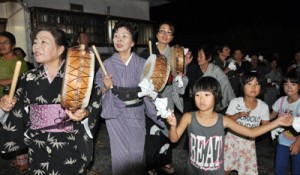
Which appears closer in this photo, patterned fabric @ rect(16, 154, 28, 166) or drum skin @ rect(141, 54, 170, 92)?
drum skin @ rect(141, 54, 170, 92)

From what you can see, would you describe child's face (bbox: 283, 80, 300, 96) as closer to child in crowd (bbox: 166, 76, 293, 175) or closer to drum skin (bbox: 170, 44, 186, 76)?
child in crowd (bbox: 166, 76, 293, 175)

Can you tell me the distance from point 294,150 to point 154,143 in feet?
5.95

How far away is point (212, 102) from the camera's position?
8.58 ft

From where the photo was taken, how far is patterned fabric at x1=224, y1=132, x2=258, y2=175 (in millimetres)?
3141

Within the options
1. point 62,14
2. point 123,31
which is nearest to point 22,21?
point 62,14

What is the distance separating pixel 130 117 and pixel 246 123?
1.47 meters

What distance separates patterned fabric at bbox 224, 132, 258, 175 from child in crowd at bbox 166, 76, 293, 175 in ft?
2.32

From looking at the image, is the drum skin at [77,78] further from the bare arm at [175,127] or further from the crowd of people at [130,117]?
the bare arm at [175,127]

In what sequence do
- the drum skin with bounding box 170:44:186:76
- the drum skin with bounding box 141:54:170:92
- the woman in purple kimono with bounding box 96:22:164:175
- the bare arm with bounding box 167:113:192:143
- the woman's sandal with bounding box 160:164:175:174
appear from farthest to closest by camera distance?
the woman's sandal with bounding box 160:164:175:174 < the drum skin with bounding box 170:44:186:76 < the woman in purple kimono with bounding box 96:22:164:175 < the drum skin with bounding box 141:54:170:92 < the bare arm with bounding box 167:113:192:143

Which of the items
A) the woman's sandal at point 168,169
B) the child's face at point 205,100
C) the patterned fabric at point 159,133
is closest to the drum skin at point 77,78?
the child's face at point 205,100

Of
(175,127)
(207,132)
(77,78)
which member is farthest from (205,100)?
(77,78)

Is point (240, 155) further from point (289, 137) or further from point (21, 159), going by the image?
point (21, 159)

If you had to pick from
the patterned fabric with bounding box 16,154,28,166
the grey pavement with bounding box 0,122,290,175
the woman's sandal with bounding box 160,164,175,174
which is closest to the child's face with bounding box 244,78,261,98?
the grey pavement with bounding box 0,122,290,175

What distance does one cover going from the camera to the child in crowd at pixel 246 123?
315 cm
